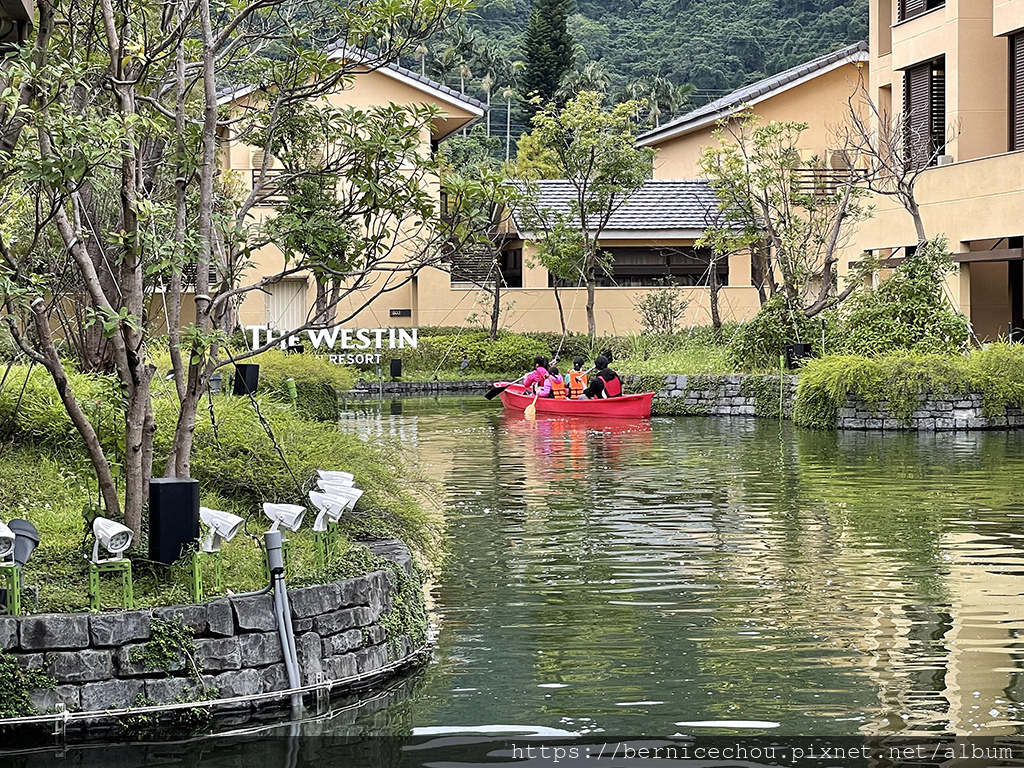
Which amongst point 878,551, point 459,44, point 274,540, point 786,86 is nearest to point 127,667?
point 274,540

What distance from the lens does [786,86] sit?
142 ft

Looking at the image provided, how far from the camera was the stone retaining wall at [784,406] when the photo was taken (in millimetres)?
23125

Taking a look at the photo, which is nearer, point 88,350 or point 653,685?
point 653,685

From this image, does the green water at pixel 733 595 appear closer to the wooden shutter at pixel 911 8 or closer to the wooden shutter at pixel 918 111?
the wooden shutter at pixel 918 111

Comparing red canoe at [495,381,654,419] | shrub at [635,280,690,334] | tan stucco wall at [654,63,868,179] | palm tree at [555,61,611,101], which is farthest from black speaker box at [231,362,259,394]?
palm tree at [555,61,611,101]

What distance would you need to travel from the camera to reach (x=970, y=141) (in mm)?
29797

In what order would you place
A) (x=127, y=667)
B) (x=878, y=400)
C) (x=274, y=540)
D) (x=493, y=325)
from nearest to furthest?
(x=127, y=667), (x=274, y=540), (x=878, y=400), (x=493, y=325)

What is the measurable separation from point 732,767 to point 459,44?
228 feet

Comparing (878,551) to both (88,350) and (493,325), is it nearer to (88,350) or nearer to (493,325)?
(88,350)

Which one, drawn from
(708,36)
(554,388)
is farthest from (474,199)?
(708,36)

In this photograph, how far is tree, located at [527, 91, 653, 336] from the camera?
119 feet

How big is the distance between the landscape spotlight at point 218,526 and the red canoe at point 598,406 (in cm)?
1780

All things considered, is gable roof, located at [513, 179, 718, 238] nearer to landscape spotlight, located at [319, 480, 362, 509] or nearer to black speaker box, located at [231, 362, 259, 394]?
black speaker box, located at [231, 362, 259, 394]

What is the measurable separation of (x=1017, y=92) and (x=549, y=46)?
39.1 m
